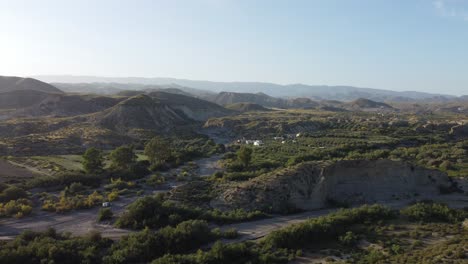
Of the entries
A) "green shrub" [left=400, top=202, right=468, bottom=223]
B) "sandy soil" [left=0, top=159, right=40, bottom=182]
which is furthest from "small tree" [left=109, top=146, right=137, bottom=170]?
"green shrub" [left=400, top=202, right=468, bottom=223]

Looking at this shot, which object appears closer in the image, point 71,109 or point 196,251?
point 196,251

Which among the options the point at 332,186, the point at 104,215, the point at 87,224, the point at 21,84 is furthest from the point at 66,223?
the point at 21,84

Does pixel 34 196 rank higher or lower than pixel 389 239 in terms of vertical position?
lower

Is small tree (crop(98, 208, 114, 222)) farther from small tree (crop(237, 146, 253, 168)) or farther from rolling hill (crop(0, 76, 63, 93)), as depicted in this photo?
rolling hill (crop(0, 76, 63, 93))

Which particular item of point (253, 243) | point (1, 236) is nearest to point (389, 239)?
point (253, 243)

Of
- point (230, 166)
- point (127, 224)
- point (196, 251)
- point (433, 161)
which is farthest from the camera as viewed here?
point (433, 161)

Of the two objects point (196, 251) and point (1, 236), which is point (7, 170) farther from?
point (196, 251)

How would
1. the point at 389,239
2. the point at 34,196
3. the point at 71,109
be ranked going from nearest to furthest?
the point at 389,239 < the point at 34,196 < the point at 71,109
